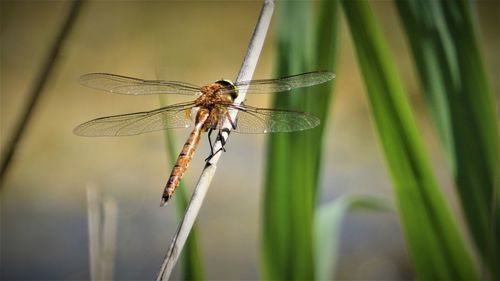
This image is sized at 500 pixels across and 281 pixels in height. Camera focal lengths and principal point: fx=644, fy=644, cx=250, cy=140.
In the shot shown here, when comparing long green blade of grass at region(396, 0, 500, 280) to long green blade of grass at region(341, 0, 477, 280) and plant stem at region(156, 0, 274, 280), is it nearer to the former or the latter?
long green blade of grass at region(341, 0, 477, 280)

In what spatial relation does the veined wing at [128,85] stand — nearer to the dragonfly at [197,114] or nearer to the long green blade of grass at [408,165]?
the dragonfly at [197,114]

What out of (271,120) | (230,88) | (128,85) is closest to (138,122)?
(128,85)

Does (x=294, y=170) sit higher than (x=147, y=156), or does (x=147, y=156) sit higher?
(x=147, y=156)

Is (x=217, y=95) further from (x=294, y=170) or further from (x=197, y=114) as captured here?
(x=294, y=170)

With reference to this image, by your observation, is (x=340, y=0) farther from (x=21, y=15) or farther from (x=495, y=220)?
(x=21, y=15)

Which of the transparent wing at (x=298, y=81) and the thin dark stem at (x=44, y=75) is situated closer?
the thin dark stem at (x=44, y=75)

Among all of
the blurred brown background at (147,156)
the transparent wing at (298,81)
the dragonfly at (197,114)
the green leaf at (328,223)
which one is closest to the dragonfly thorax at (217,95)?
the dragonfly at (197,114)
